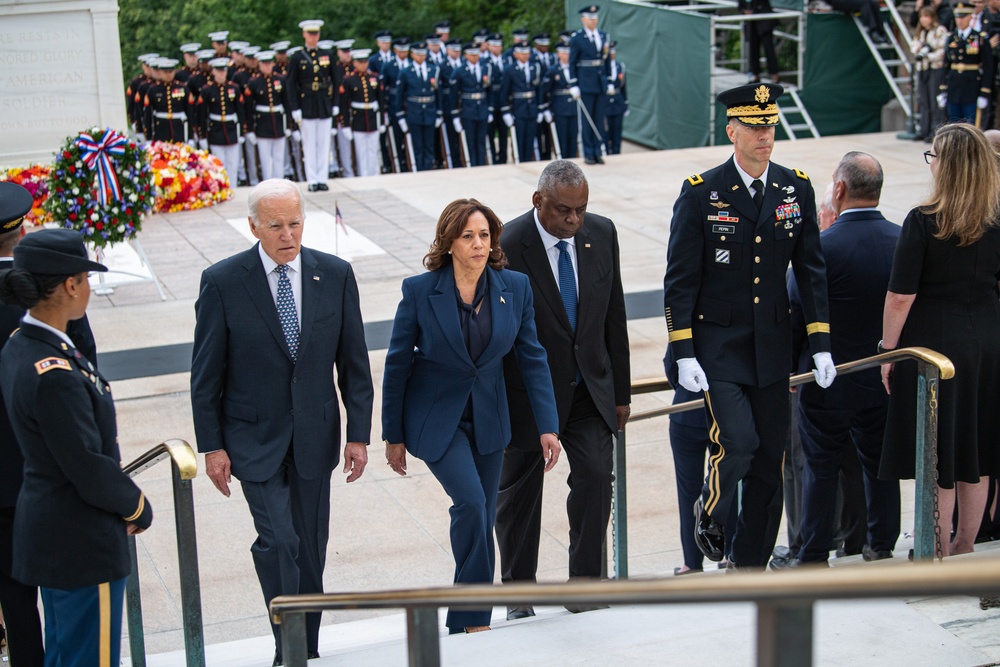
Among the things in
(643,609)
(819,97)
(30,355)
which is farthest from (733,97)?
(819,97)

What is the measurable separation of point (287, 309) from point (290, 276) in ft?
0.37

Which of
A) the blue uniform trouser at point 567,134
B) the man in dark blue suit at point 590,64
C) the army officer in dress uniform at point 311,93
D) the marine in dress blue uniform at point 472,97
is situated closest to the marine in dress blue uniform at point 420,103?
the marine in dress blue uniform at point 472,97

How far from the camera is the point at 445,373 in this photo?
4.39 metres

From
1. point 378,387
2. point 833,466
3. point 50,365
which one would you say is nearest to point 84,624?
point 50,365

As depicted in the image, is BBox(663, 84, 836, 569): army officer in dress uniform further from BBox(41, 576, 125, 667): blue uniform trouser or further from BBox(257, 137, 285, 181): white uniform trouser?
BBox(257, 137, 285, 181): white uniform trouser

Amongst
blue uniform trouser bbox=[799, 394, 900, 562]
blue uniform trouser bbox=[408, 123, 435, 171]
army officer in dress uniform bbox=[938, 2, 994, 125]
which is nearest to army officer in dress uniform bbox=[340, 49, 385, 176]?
blue uniform trouser bbox=[408, 123, 435, 171]

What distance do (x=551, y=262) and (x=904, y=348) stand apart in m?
1.29

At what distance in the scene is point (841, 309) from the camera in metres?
5.17

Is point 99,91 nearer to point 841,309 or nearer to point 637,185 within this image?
point 637,185

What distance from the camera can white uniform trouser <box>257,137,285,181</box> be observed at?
18.1 m

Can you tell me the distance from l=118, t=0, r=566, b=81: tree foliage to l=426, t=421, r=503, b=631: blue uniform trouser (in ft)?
82.3

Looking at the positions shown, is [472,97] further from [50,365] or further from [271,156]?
[50,365]

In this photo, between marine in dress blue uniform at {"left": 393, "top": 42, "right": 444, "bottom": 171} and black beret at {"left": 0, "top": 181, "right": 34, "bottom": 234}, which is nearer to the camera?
black beret at {"left": 0, "top": 181, "right": 34, "bottom": 234}

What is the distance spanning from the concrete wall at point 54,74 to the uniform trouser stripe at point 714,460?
9814 millimetres
